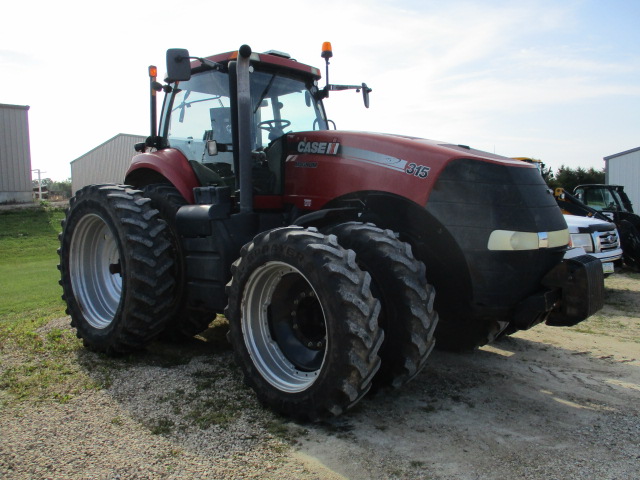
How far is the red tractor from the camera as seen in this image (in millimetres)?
3502

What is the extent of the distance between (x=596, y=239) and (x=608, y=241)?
2.20ft

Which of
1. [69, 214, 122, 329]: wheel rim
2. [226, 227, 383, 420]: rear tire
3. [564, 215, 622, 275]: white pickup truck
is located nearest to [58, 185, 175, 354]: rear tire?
[69, 214, 122, 329]: wheel rim

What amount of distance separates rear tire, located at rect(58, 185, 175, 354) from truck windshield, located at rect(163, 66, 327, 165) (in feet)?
2.39

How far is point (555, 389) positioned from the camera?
4.26 meters

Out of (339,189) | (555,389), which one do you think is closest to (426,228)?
(339,189)

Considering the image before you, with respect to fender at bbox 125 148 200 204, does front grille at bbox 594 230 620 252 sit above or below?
below

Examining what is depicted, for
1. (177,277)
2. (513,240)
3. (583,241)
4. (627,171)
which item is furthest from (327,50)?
(627,171)

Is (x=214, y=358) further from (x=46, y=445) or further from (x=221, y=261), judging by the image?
(x=46, y=445)

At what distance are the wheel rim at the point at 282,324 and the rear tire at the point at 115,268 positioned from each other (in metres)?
1.08

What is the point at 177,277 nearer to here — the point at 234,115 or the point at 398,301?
the point at 234,115

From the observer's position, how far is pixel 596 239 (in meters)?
9.03

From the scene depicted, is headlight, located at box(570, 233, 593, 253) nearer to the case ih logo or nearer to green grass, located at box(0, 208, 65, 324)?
the case ih logo

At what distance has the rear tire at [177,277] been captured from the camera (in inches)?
192

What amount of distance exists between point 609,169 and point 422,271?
2850 centimetres
